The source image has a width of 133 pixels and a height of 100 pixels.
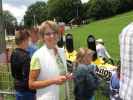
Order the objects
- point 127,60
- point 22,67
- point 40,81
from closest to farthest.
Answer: point 127,60, point 40,81, point 22,67

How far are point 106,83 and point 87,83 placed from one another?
10.5 feet

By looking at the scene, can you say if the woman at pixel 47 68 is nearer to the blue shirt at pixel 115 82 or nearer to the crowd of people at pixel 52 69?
the crowd of people at pixel 52 69

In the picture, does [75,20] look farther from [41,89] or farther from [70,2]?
[41,89]

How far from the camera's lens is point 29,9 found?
131 m

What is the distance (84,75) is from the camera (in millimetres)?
6953

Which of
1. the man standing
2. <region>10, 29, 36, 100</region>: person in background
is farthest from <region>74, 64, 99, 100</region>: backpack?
the man standing

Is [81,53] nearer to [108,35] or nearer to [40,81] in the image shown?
[40,81]

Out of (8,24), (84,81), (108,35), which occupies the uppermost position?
(8,24)

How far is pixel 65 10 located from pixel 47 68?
110004 mm

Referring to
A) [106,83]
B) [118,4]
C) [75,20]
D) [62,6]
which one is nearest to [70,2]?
[62,6]

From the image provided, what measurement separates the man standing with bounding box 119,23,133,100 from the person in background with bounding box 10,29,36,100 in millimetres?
2593

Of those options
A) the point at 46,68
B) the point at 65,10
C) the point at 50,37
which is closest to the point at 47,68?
the point at 46,68

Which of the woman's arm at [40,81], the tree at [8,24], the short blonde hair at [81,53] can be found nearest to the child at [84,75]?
the short blonde hair at [81,53]

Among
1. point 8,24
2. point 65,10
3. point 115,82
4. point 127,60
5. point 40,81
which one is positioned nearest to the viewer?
point 127,60
